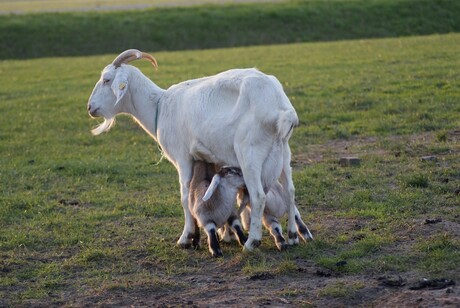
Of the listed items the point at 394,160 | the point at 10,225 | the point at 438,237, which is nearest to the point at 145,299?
the point at 438,237

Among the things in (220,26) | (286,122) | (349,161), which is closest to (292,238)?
(286,122)

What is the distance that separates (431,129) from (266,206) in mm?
5429

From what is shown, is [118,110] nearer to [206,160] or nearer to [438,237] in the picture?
[206,160]

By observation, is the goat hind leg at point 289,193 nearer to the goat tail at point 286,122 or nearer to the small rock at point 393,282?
the goat tail at point 286,122

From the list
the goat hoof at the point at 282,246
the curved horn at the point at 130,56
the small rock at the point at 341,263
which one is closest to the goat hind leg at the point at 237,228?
the goat hoof at the point at 282,246

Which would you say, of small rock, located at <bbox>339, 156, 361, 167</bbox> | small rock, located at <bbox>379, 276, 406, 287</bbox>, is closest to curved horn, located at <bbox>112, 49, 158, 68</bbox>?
small rock, located at <bbox>339, 156, 361, 167</bbox>

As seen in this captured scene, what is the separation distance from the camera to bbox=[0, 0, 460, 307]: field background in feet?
21.6

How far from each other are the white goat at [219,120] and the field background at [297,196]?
25.6 inches

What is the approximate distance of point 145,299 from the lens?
6410mm

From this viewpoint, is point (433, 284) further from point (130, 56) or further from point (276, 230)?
point (130, 56)

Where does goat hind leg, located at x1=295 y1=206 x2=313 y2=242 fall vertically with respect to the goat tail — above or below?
below

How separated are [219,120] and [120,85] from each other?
1468 mm

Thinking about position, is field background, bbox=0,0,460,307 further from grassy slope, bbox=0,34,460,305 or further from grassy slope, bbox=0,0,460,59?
grassy slope, bbox=0,0,460,59

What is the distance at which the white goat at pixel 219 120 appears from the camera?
7434 millimetres
